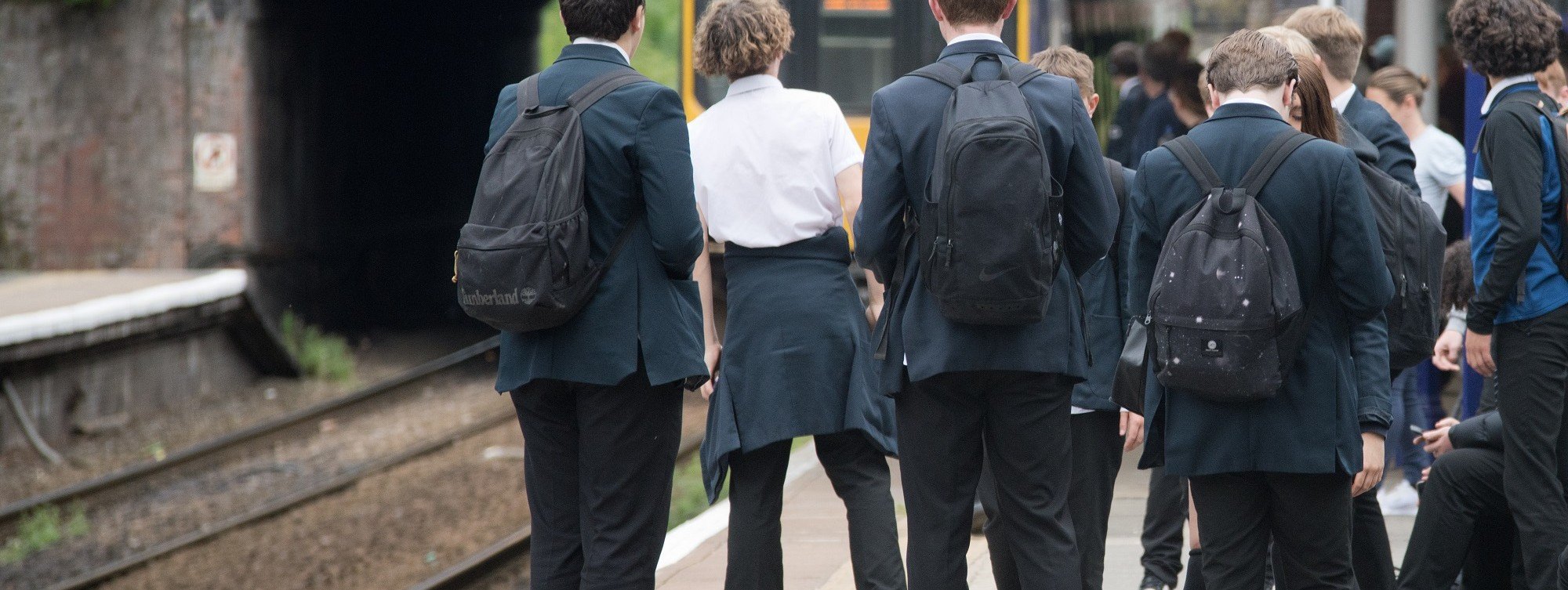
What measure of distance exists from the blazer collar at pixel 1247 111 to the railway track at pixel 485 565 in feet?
13.6

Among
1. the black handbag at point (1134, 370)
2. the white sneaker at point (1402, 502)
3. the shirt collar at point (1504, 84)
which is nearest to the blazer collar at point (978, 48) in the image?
the black handbag at point (1134, 370)

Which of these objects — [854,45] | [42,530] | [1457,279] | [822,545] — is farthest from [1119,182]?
[42,530]

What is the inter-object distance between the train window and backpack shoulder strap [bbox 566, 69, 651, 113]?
6.26 metres

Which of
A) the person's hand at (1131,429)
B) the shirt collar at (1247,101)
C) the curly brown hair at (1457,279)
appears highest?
the shirt collar at (1247,101)

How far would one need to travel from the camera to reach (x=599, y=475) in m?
3.66

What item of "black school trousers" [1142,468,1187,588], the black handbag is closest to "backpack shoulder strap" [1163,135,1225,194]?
the black handbag

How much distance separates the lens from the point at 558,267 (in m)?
3.47

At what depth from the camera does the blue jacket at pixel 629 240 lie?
3561 mm

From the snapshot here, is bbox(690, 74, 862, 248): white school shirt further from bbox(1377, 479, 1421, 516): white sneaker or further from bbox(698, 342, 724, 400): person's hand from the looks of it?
bbox(1377, 479, 1421, 516): white sneaker

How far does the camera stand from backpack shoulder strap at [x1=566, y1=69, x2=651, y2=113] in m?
3.57

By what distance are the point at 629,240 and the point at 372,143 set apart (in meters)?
13.1

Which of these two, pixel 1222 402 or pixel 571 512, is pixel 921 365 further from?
pixel 571 512

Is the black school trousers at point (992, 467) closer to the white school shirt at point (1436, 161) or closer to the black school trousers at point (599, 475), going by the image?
the black school trousers at point (599, 475)

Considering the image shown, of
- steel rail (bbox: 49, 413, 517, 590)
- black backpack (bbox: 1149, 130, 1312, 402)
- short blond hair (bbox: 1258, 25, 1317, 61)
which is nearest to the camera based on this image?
black backpack (bbox: 1149, 130, 1312, 402)
